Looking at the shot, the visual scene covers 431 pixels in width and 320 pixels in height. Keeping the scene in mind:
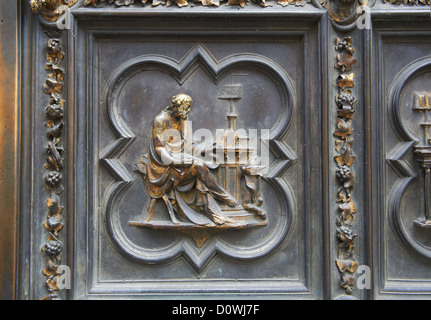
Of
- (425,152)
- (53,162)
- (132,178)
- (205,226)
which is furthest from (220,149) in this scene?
(425,152)

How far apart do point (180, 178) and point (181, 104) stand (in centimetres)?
57

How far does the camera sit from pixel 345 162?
119 inches

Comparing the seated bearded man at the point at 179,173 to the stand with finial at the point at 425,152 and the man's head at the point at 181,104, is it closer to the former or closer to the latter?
the man's head at the point at 181,104

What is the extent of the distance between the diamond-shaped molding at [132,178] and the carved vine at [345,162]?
367 mm

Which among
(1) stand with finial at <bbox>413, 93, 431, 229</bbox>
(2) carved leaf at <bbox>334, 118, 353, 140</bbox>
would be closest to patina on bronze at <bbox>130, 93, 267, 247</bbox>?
(2) carved leaf at <bbox>334, 118, 353, 140</bbox>

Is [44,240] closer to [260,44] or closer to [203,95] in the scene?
[203,95]

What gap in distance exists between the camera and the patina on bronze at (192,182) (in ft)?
9.89

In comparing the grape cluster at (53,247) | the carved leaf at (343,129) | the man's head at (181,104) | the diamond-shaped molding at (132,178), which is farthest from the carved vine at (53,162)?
the carved leaf at (343,129)

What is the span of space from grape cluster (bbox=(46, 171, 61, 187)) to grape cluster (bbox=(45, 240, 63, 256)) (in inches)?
17.5

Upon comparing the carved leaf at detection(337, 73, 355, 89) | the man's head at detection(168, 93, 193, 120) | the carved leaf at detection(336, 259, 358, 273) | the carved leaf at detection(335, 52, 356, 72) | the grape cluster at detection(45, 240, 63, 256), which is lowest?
the carved leaf at detection(336, 259, 358, 273)

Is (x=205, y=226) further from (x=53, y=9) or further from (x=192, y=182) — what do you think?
(x=53, y=9)

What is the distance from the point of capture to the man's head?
2988 mm

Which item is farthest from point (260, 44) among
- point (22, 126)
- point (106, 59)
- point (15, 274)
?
point (15, 274)

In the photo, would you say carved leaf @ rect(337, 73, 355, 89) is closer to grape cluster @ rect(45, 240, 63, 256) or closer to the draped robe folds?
the draped robe folds
